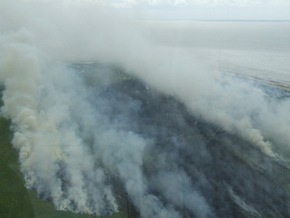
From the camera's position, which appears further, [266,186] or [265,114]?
[265,114]

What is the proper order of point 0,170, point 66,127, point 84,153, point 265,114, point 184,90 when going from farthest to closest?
point 184,90
point 265,114
point 66,127
point 84,153
point 0,170

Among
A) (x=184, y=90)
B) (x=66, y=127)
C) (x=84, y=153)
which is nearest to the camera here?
(x=84, y=153)

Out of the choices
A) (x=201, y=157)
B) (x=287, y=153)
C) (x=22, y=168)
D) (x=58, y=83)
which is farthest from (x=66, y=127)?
(x=287, y=153)

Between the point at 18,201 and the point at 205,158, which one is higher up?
the point at 205,158

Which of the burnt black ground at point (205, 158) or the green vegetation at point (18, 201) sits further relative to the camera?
the burnt black ground at point (205, 158)

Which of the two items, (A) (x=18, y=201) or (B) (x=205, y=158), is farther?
(B) (x=205, y=158)

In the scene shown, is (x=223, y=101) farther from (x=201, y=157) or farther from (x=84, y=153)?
(x=84, y=153)

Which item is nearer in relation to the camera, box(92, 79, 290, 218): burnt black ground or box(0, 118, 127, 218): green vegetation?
box(0, 118, 127, 218): green vegetation
